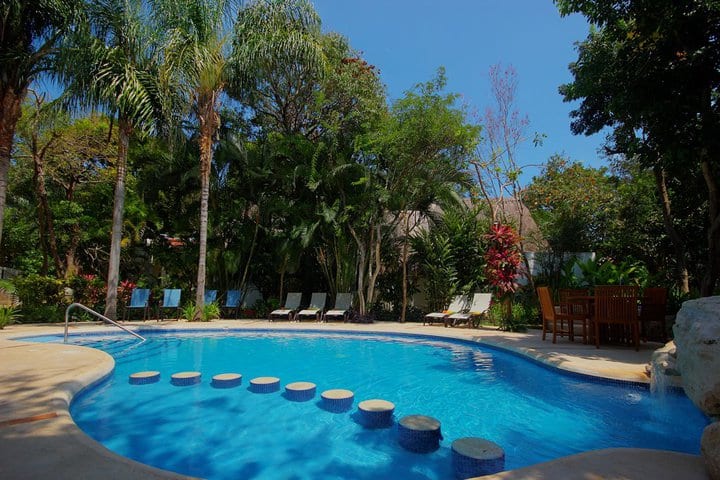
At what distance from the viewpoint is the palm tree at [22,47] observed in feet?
30.6

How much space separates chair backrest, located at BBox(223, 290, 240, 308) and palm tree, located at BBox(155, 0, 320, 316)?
4.32 feet

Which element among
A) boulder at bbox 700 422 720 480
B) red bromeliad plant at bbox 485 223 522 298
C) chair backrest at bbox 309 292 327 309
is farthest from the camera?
chair backrest at bbox 309 292 327 309

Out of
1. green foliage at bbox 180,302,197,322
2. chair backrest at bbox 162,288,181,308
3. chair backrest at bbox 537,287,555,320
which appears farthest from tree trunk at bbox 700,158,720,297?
chair backrest at bbox 162,288,181,308

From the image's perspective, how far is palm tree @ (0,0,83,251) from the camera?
30.6 ft

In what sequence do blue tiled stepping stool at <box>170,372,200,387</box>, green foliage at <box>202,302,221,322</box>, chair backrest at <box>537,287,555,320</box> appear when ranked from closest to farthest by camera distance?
blue tiled stepping stool at <box>170,372,200,387</box>
chair backrest at <box>537,287,555,320</box>
green foliage at <box>202,302,221,322</box>

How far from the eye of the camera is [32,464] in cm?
267

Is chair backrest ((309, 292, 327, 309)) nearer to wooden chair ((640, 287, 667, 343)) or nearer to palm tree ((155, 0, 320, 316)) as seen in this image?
palm tree ((155, 0, 320, 316))

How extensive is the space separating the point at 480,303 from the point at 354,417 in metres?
8.12

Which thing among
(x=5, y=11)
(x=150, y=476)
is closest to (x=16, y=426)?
(x=150, y=476)

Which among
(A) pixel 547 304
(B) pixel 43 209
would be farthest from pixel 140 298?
(A) pixel 547 304

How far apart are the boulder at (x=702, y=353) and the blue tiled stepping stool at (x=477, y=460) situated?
147 centimetres

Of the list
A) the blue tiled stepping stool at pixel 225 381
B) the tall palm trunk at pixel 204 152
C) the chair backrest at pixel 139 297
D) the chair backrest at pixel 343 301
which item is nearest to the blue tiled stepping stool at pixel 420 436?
the blue tiled stepping stool at pixel 225 381

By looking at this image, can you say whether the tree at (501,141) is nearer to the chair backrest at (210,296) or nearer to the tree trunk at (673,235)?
the tree trunk at (673,235)

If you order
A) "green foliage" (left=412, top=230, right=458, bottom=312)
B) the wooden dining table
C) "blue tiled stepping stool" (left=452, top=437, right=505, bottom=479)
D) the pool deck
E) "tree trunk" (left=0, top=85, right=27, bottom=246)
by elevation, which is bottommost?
"blue tiled stepping stool" (left=452, top=437, right=505, bottom=479)
